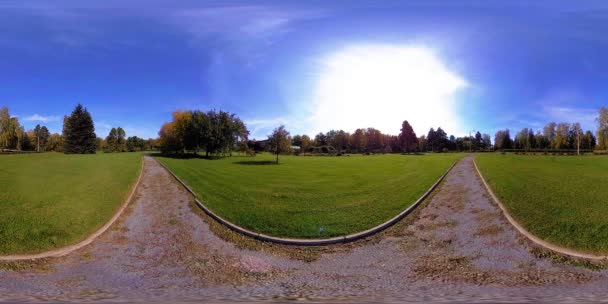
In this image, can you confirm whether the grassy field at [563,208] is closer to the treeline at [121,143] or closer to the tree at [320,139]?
the treeline at [121,143]

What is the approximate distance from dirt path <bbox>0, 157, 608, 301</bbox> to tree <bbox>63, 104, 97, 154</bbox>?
7209cm

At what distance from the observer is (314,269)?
340 inches

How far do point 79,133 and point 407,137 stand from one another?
87962 mm

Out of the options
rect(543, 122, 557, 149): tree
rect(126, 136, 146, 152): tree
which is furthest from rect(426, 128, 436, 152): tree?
rect(126, 136, 146, 152): tree

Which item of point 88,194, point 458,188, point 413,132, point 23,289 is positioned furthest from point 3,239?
point 413,132

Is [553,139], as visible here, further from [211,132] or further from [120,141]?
[120,141]

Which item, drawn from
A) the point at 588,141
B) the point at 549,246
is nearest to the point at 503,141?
the point at 588,141

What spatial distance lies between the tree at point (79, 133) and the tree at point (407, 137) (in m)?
84.1

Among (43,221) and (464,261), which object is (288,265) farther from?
(43,221)

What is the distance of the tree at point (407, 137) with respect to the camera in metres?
105

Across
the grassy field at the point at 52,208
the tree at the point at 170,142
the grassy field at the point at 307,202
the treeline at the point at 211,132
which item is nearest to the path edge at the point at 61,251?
the grassy field at the point at 52,208

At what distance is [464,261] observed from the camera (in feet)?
28.4

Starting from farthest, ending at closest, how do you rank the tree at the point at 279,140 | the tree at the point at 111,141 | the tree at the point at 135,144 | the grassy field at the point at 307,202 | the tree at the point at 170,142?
the tree at the point at 135,144
the tree at the point at 111,141
the tree at the point at 170,142
the tree at the point at 279,140
the grassy field at the point at 307,202

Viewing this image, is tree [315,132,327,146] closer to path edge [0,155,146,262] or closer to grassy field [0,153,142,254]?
grassy field [0,153,142,254]
